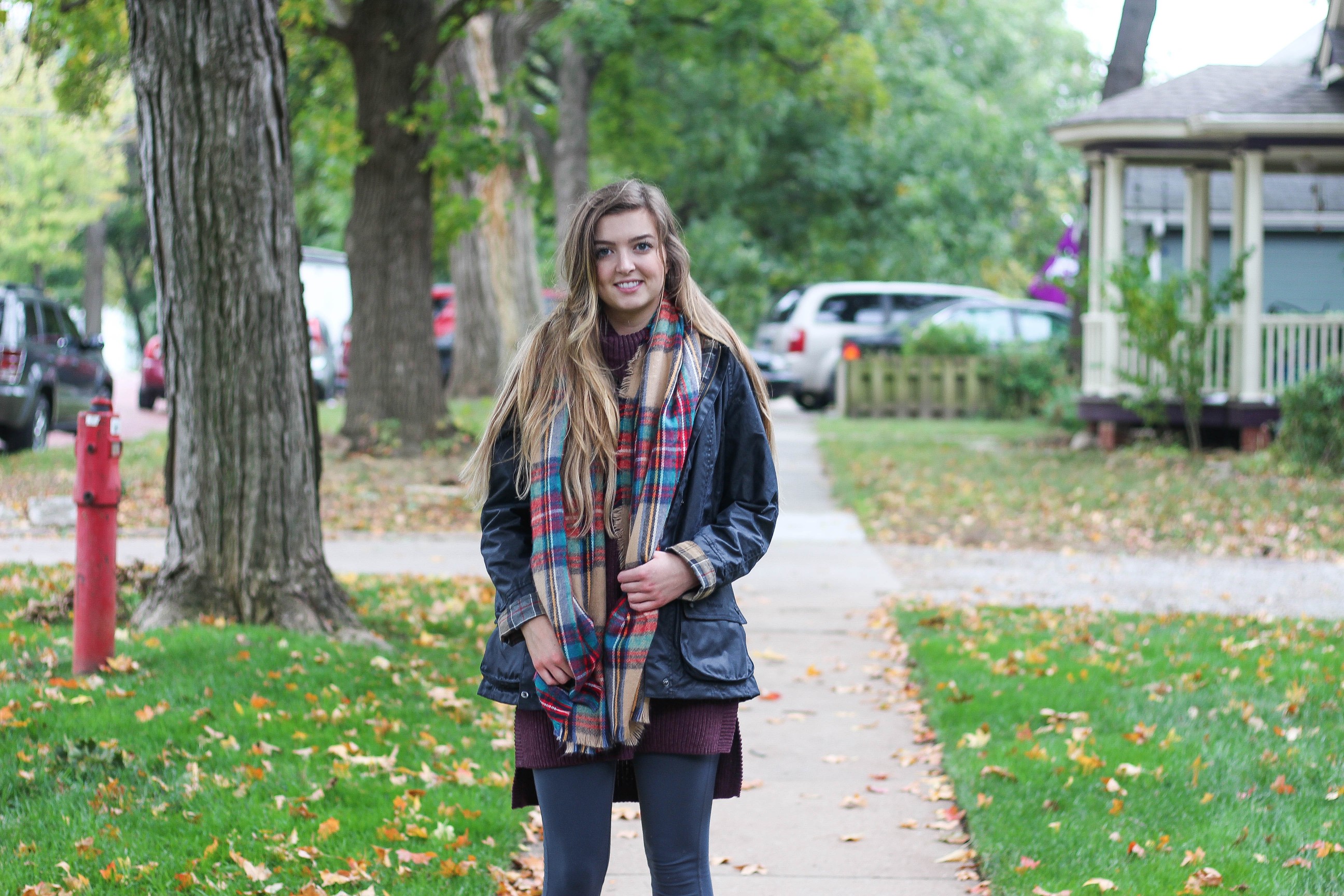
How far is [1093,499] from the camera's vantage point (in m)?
11.8

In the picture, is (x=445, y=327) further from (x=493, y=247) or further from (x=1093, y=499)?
(x=1093, y=499)

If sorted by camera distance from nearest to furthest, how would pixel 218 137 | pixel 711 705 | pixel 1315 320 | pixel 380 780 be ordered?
1. pixel 711 705
2. pixel 380 780
3. pixel 218 137
4. pixel 1315 320

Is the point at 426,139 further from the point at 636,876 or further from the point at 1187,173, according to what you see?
the point at 636,876

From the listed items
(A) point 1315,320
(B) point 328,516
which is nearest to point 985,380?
(A) point 1315,320

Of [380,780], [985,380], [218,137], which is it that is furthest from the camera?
[985,380]

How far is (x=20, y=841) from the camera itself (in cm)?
409

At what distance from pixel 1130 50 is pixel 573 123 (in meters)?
9.72

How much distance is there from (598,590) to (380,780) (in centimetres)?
233

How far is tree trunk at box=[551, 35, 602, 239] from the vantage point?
24.4 metres

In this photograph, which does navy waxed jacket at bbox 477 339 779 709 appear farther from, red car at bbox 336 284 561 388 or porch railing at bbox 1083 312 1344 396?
red car at bbox 336 284 561 388

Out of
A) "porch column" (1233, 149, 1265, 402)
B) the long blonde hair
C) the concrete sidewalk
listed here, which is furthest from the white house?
the long blonde hair

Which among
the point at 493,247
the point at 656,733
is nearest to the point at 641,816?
the point at 656,733

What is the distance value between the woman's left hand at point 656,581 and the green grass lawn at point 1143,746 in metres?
1.86

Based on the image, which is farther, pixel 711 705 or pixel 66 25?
pixel 66 25
